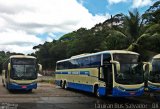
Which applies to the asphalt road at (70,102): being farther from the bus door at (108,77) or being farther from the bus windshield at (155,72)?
the bus windshield at (155,72)

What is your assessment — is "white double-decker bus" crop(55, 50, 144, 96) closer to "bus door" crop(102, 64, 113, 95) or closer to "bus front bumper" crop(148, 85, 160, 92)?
"bus door" crop(102, 64, 113, 95)

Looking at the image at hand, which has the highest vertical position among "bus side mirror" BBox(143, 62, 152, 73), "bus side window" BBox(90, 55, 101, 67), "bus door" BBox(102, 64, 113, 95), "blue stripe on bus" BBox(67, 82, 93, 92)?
"bus side window" BBox(90, 55, 101, 67)

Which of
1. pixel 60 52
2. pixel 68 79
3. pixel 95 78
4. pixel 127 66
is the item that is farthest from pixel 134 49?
pixel 60 52

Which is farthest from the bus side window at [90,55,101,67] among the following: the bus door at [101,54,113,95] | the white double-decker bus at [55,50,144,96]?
the bus door at [101,54,113,95]

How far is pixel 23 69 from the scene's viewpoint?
2714 cm

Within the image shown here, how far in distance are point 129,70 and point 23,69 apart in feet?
32.2

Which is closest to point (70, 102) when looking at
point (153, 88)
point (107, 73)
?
point (107, 73)

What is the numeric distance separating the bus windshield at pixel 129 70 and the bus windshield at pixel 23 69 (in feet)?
28.0

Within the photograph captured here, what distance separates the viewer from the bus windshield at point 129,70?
20.4m

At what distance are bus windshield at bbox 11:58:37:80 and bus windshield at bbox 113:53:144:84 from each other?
8547 mm

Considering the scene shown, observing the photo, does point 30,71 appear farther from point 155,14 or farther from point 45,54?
point 45,54

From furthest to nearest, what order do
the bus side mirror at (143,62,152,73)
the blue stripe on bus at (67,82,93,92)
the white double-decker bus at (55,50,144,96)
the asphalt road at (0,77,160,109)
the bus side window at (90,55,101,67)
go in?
1. the blue stripe on bus at (67,82,93,92)
2. the bus side window at (90,55,101,67)
3. the bus side mirror at (143,62,152,73)
4. the white double-decker bus at (55,50,144,96)
5. the asphalt road at (0,77,160,109)

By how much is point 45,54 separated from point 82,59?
251ft

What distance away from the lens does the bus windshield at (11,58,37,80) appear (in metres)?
26.9
